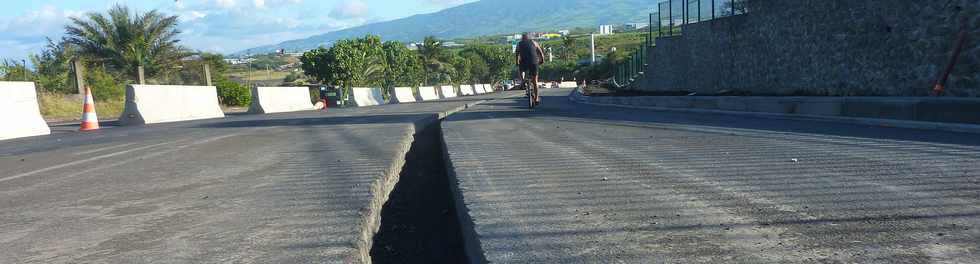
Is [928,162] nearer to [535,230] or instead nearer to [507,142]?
[535,230]

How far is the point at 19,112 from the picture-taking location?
12.6 meters

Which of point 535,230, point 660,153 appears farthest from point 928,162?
point 535,230

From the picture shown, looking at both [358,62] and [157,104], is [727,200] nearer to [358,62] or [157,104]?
[157,104]

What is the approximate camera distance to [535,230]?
3.16m

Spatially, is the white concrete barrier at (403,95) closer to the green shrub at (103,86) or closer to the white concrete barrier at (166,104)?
the green shrub at (103,86)

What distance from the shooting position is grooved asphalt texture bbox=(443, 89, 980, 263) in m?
2.73

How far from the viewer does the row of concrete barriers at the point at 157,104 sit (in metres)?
12.5

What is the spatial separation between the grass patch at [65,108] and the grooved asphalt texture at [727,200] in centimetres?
2346

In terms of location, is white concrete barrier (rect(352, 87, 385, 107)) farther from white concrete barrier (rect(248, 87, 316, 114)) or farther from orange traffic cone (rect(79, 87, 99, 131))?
orange traffic cone (rect(79, 87, 99, 131))

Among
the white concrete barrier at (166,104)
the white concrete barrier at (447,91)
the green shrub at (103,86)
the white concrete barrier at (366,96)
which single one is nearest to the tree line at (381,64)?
the white concrete barrier at (366,96)

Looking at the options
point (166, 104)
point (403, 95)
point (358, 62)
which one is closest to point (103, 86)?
point (403, 95)

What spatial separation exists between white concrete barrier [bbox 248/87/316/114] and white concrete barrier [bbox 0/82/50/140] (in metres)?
10.9

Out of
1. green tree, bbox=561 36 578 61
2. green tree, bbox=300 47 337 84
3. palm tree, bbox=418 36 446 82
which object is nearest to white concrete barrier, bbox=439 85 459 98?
green tree, bbox=300 47 337 84

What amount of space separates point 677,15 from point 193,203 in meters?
21.3
